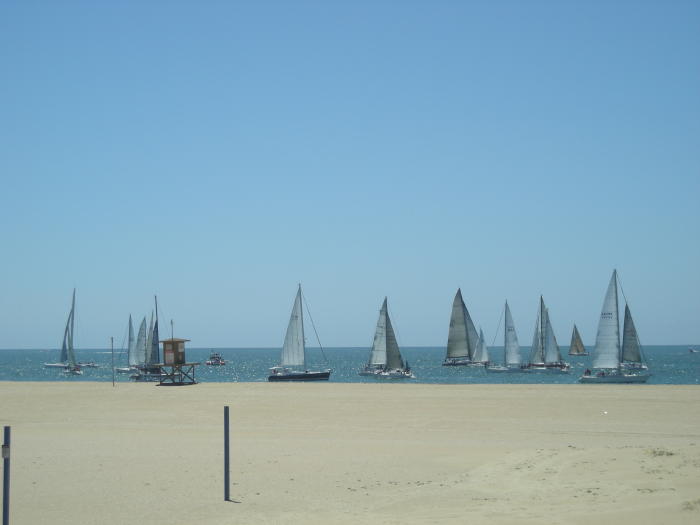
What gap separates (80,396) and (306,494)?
→ 33.0 m

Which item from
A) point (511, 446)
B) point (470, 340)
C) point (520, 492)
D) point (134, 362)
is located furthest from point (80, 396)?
point (470, 340)

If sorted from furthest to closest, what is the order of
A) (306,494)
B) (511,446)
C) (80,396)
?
(80,396)
(511,446)
(306,494)

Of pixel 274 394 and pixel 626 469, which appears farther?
pixel 274 394

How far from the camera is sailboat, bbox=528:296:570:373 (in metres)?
96.1

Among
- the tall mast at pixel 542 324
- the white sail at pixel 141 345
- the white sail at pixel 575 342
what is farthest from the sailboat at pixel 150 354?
the white sail at pixel 575 342

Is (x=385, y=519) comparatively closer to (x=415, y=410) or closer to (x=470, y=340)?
(x=415, y=410)

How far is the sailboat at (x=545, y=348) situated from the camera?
96062 millimetres

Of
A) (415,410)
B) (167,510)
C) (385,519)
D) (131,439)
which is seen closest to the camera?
(385,519)

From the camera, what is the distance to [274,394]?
46312mm

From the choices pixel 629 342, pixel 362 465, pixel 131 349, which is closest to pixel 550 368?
pixel 629 342

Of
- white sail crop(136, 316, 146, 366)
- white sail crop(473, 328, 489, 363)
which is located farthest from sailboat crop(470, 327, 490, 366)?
white sail crop(136, 316, 146, 366)

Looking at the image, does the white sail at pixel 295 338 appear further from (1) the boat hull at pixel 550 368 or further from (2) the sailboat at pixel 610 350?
(1) the boat hull at pixel 550 368

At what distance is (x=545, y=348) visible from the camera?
3831 inches

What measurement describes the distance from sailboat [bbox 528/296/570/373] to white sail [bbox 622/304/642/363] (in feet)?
66.1
